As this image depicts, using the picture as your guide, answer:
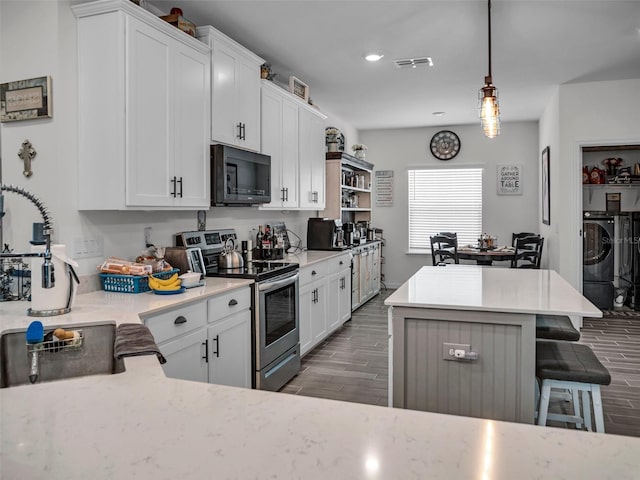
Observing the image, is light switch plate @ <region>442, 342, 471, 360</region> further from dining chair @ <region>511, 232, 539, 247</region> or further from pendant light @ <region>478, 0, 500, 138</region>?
dining chair @ <region>511, 232, 539, 247</region>

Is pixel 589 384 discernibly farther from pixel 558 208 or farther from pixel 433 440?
pixel 558 208

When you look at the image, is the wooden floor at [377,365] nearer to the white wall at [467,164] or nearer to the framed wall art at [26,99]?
the white wall at [467,164]

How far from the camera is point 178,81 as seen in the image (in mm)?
2996

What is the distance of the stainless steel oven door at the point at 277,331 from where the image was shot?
3211 millimetres

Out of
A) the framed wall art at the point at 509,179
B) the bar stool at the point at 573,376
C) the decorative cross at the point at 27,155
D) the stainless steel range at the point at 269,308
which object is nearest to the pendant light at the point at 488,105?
the bar stool at the point at 573,376

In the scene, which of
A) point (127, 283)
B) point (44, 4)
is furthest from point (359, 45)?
point (127, 283)

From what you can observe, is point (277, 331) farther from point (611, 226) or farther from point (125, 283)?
point (611, 226)

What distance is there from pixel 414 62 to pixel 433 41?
0.51 meters

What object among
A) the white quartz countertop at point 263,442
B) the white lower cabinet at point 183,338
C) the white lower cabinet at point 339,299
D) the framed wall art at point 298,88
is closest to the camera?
the white quartz countertop at point 263,442

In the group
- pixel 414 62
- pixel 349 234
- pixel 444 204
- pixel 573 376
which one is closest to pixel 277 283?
pixel 573 376

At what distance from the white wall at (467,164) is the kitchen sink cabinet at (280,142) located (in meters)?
3.65

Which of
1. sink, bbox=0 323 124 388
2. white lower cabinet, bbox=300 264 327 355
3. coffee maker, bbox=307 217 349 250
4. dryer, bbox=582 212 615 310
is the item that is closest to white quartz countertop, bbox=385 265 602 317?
white lower cabinet, bbox=300 264 327 355

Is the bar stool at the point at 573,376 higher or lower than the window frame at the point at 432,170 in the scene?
lower

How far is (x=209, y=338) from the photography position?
8.89ft
